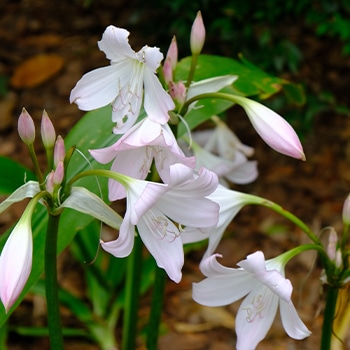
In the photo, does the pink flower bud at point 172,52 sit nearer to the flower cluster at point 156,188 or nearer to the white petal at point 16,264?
the flower cluster at point 156,188

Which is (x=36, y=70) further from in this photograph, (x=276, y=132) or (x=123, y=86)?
(x=276, y=132)

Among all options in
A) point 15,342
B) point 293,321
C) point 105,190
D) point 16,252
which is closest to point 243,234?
point 15,342

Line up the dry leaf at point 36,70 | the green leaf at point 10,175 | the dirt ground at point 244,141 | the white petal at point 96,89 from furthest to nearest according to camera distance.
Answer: the dry leaf at point 36,70 → the dirt ground at point 244,141 → the green leaf at point 10,175 → the white petal at point 96,89

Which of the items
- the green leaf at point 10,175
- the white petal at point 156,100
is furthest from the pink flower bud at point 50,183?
the green leaf at point 10,175

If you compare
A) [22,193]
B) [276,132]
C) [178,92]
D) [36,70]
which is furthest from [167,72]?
[36,70]

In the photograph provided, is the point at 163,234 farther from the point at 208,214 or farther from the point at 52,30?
the point at 52,30

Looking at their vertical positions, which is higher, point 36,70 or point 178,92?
point 178,92

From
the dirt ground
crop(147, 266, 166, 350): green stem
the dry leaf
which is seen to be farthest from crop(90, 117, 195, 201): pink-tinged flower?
the dry leaf
